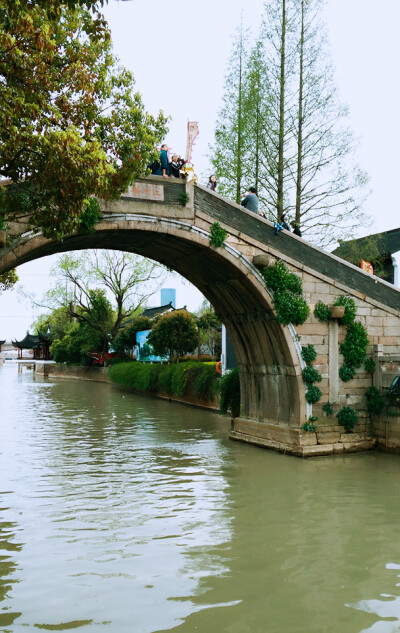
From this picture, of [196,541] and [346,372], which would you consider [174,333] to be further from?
[196,541]

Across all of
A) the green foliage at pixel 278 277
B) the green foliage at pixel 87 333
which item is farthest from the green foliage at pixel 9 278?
the green foliage at pixel 87 333

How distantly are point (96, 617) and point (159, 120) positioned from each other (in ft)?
23.3

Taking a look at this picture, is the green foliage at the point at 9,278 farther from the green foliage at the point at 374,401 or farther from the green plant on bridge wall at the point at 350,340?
the green foliage at the point at 374,401

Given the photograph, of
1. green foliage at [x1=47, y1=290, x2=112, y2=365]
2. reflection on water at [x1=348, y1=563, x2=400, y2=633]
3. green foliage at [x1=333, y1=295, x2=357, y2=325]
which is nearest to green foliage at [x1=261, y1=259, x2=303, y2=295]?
green foliage at [x1=333, y1=295, x2=357, y2=325]

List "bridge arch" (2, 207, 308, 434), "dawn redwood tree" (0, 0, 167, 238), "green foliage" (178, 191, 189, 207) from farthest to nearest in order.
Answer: "green foliage" (178, 191, 189, 207), "bridge arch" (2, 207, 308, 434), "dawn redwood tree" (0, 0, 167, 238)

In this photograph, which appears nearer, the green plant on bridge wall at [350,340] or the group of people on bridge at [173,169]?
the group of people on bridge at [173,169]

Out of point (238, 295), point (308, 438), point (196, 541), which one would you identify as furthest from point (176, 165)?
point (196, 541)

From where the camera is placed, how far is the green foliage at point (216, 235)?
12227 millimetres

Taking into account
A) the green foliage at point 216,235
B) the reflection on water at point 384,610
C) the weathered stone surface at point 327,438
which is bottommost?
the reflection on water at point 384,610

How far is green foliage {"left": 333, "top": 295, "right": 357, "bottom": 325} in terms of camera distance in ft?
43.1

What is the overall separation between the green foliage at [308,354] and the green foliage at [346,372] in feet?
2.45

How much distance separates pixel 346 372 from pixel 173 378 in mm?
12647

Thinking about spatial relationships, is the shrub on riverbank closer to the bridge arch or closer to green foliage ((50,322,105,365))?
the bridge arch

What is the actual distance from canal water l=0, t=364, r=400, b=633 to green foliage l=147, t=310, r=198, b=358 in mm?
14376
